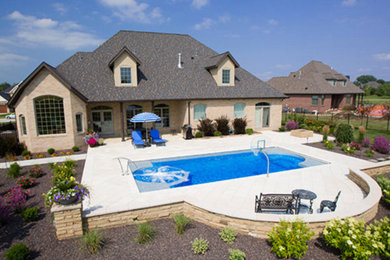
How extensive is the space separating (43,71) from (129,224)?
1323cm

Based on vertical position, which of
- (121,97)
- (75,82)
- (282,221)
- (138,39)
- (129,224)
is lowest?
(129,224)

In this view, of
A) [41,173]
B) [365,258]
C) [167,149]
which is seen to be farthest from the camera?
[167,149]

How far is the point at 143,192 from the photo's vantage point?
9594 millimetres

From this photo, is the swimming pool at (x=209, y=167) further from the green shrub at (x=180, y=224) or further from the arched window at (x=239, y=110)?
the arched window at (x=239, y=110)

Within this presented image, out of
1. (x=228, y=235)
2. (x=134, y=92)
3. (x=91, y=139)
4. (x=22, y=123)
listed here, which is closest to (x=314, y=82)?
(x=134, y=92)

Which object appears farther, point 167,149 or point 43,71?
point 167,149

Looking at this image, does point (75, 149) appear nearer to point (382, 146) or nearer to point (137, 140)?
point (137, 140)

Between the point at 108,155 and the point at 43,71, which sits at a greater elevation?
the point at 43,71

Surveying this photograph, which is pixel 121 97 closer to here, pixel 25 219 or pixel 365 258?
pixel 25 219

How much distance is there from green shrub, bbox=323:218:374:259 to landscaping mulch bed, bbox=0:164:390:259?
0.40 metres

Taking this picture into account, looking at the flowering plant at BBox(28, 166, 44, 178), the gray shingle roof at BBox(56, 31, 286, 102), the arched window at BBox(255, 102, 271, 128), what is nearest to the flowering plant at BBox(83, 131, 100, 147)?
the gray shingle roof at BBox(56, 31, 286, 102)

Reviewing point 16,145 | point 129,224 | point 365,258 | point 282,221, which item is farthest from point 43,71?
point 365,258

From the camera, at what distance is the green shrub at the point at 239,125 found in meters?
22.1

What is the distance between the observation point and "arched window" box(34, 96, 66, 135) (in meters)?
15.8
